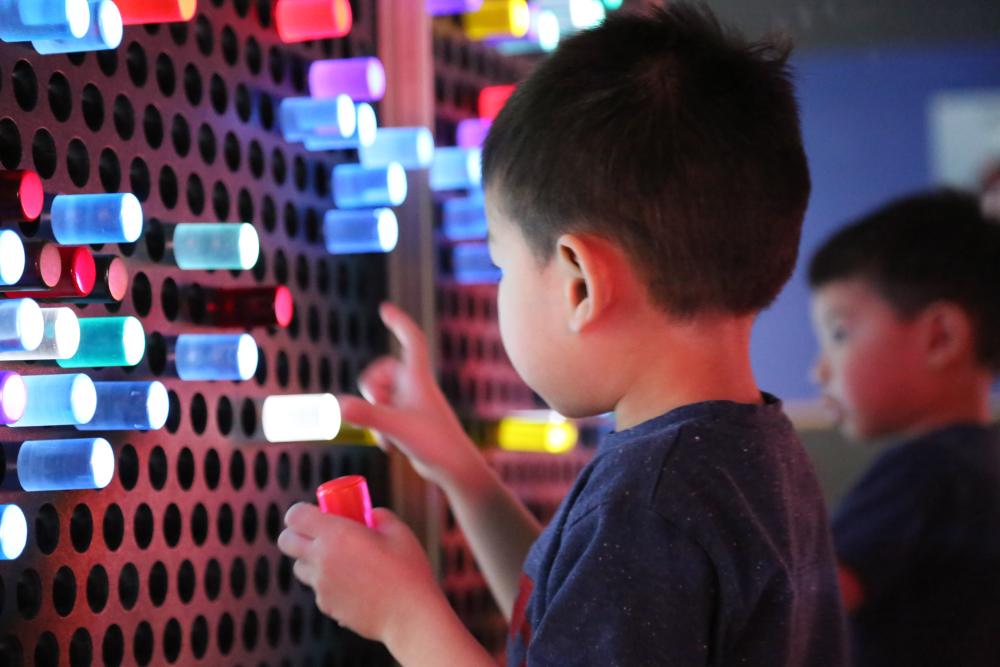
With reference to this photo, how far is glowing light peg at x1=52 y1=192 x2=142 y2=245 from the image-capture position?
0.56 meters

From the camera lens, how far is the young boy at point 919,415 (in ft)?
4.50

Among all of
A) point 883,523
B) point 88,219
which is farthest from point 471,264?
point 883,523

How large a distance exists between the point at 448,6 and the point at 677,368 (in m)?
0.40

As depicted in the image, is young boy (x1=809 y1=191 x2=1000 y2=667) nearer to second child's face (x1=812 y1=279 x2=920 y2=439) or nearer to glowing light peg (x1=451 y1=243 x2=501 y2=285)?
second child's face (x1=812 y1=279 x2=920 y2=439)

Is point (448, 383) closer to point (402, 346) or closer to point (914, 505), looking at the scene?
point (402, 346)

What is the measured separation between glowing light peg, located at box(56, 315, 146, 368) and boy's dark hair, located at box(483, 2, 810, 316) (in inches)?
8.7

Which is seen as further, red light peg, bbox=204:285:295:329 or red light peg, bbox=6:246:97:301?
red light peg, bbox=204:285:295:329

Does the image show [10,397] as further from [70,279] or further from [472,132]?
[472,132]

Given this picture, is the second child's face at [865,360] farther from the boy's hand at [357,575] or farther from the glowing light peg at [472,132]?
the boy's hand at [357,575]

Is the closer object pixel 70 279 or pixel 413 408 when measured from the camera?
pixel 70 279

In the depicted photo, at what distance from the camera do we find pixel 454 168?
37.8 inches

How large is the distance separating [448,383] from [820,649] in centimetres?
38

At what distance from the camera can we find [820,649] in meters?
0.71

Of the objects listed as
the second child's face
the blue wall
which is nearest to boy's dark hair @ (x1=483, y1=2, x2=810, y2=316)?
the second child's face
